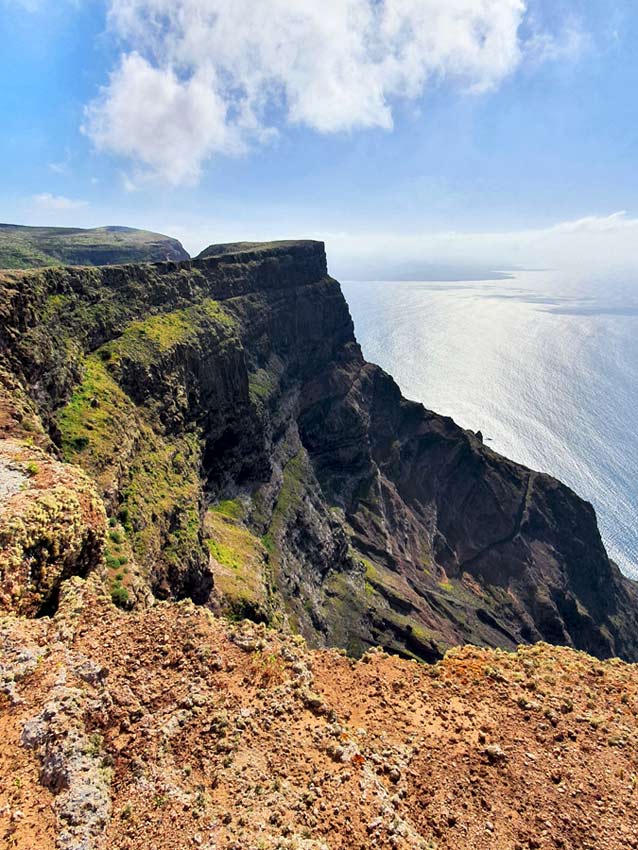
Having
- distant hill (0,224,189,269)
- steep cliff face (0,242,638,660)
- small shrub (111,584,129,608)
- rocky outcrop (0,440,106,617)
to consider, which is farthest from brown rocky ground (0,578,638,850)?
distant hill (0,224,189,269)

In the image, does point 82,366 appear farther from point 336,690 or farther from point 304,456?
point 304,456

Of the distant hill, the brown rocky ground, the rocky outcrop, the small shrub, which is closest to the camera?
the brown rocky ground

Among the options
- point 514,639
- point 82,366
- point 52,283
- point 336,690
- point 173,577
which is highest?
point 52,283

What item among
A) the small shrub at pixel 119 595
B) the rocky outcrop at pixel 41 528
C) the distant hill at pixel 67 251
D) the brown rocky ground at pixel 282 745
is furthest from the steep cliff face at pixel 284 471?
the distant hill at pixel 67 251

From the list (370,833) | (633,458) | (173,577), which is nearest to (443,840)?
(370,833)

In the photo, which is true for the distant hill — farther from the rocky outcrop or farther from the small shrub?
the small shrub

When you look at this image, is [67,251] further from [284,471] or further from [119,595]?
[119,595]
